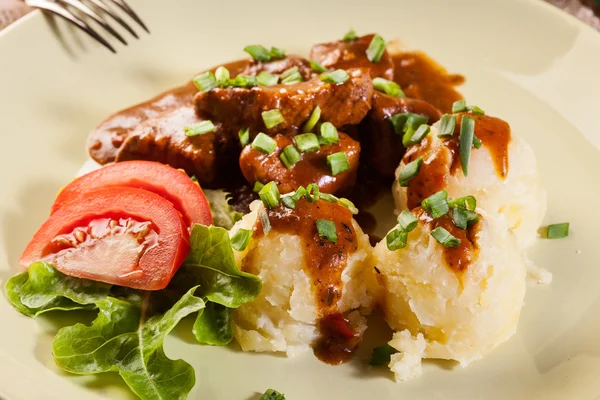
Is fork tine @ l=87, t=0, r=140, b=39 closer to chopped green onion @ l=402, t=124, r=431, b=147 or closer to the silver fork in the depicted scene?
the silver fork

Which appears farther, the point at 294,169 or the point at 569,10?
the point at 569,10

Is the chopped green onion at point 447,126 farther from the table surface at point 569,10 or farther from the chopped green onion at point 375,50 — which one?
the table surface at point 569,10

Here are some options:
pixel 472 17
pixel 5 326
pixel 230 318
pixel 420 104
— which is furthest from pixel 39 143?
pixel 472 17

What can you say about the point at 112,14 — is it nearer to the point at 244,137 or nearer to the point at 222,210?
the point at 244,137

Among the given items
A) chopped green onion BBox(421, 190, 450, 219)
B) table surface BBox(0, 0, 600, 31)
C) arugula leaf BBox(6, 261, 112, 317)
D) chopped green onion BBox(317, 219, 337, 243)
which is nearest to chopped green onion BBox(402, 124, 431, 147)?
chopped green onion BBox(421, 190, 450, 219)

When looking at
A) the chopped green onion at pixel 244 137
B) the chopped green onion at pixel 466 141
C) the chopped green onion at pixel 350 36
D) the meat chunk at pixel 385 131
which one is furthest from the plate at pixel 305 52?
the chopped green onion at pixel 244 137

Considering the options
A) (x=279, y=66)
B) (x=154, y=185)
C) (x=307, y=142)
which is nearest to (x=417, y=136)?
(x=307, y=142)
